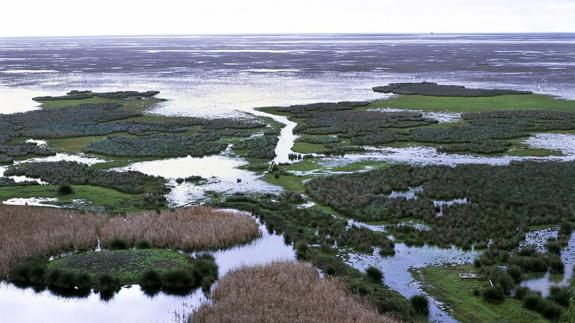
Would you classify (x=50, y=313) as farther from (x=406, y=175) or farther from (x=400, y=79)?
(x=400, y=79)

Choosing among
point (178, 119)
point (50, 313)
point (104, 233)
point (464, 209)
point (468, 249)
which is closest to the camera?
point (50, 313)

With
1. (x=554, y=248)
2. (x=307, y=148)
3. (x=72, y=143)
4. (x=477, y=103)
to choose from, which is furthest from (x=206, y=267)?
(x=477, y=103)

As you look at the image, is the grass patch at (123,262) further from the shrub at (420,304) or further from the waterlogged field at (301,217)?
the shrub at (420,304)

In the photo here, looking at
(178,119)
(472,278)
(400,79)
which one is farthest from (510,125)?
(400,79)

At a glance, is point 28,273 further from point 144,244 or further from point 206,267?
point 206,267

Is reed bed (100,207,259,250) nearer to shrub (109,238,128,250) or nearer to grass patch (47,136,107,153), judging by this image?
shrub (109,238,128,250)

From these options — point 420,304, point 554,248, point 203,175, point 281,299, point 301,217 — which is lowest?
point 203,175

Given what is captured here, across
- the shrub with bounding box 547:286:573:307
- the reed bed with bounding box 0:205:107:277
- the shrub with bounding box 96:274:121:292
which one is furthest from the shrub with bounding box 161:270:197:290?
the shrub with bounding box 547:286:573:307
